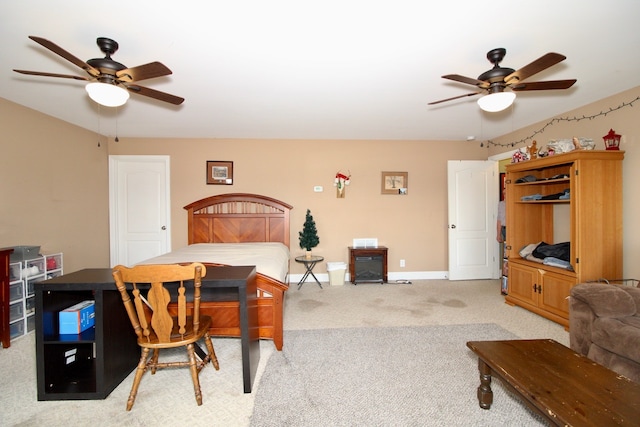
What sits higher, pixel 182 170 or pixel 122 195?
pixel 182 170

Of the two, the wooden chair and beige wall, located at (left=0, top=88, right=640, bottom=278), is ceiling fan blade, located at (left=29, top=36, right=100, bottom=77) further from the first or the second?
beige wall, located at (left=0, top=88, right=640, bottom=278)

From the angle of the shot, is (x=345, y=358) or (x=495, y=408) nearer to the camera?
(x=495, y=408)

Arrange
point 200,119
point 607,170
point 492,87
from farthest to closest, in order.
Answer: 1. point 200,119
2. point 607,170
3. point 492,87

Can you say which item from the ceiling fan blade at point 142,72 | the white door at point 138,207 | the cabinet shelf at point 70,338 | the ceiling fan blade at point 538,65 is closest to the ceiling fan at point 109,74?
the ceiling fan blade at point 142,72

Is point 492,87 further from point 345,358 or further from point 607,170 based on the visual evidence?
point 345,358

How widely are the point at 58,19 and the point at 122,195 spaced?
3.52 m

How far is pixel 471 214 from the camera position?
16.2 feet

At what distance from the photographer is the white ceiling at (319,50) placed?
1.78 m

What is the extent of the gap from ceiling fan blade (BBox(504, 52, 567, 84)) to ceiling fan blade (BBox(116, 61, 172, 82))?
2.38 meters

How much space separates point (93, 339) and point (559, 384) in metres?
2.70

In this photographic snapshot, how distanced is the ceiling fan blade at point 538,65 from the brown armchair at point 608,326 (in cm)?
169

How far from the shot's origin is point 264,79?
8.91 ft

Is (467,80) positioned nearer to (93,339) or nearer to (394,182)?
(394,182)

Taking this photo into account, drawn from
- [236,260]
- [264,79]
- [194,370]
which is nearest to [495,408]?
[194,370]
